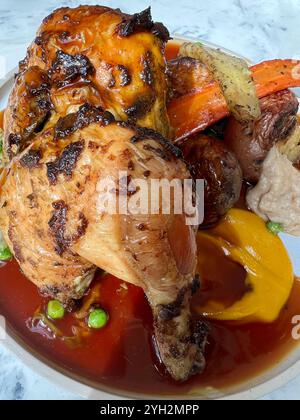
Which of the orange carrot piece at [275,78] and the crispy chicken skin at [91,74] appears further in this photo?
the orange carrot piece at [275,78]

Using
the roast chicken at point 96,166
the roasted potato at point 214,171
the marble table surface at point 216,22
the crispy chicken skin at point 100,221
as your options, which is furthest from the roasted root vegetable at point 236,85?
the marble table surface at point 216,22

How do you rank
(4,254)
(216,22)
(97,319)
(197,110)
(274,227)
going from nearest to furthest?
(97,319)
(4,254)
(197,110)
(274,227)
(216,22)

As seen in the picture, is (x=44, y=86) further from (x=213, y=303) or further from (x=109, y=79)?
(x=213, y=303)

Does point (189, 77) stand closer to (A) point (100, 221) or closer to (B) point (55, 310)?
(A) point (100, 221)

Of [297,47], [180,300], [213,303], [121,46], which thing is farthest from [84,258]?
[297,47]

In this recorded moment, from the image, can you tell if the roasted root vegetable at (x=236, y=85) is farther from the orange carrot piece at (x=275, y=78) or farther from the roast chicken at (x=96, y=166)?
the roast chicken at (x=96, y=166)

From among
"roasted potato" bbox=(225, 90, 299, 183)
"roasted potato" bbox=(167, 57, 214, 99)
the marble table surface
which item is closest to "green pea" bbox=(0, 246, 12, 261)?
"roasted potato" bbox=(167, 57, 214, 99)

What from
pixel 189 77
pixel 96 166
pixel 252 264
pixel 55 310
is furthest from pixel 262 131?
pixel 55 310

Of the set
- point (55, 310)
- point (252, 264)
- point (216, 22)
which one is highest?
point (216, 22)
